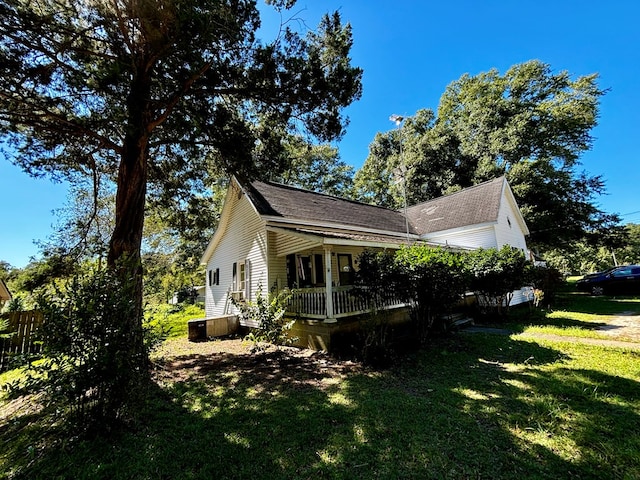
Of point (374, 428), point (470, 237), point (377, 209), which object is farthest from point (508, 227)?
point (374, 428)

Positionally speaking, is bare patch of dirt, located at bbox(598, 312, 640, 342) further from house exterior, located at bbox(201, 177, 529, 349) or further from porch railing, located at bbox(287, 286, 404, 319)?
porch railing, located at bbox(287, 286, 404, 319)

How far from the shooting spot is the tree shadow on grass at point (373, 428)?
9.71ft

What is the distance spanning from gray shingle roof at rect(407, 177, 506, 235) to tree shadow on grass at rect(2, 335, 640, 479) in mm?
10563

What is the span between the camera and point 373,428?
12.3 ft

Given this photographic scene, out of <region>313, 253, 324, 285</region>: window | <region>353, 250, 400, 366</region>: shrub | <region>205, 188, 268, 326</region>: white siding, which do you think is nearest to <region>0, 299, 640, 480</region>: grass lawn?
<region>353, 250, 400, 366</region>: shrub

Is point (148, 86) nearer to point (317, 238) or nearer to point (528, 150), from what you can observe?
point (317, 238)

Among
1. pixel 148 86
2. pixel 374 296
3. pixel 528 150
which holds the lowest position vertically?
pixel 374 296

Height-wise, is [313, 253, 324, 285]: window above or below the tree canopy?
below

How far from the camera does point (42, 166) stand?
318 inches

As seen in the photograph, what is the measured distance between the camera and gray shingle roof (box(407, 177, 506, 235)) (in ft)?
49.4

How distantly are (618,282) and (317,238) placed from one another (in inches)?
863

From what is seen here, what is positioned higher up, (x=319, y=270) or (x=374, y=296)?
(x=319, y=270)

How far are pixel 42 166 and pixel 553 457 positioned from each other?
12994mm

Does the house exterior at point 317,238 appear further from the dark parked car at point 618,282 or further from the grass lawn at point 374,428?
the dark parked car at point 618,282
